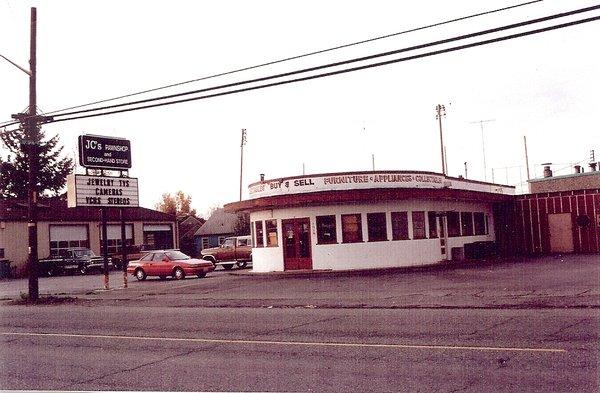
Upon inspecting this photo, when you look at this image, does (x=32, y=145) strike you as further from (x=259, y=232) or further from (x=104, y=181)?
(x=259, y=232)

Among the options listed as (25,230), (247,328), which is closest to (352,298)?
(247,328)

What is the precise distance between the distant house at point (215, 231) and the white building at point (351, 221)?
3749 cm

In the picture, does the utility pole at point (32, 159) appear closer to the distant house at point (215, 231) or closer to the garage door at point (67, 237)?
the garage door at point (67, 237)

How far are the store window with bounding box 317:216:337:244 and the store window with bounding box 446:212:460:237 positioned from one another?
6.36 m

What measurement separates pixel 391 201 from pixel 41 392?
21.5m

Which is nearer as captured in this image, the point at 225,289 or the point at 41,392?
the point at 41,392

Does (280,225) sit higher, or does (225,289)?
(280,225)

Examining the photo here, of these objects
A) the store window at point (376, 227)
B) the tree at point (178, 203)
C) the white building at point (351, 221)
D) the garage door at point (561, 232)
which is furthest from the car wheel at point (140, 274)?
the tree at point (178, 203)

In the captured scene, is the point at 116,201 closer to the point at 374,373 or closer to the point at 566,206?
the point at 374,373

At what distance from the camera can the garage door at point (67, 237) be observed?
46.2m

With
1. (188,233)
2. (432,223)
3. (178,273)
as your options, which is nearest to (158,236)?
(188,233)

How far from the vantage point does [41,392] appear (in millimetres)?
7344

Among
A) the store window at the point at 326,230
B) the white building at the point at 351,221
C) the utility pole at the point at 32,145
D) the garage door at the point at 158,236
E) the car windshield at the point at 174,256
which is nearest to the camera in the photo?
the utility pole at the point at 32,145

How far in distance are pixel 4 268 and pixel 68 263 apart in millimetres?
4289
